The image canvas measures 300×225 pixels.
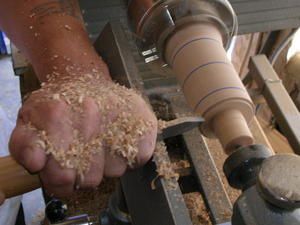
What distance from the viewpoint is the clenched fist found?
18.2 inches

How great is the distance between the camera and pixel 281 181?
42 cm

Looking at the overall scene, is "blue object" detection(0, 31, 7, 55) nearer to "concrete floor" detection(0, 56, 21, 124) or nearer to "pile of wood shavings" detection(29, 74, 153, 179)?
"concrete floor" detection(0, 56, 21, 124)

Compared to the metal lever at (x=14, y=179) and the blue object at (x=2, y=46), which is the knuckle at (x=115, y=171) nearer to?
the metal lever at (x=14, y=179)

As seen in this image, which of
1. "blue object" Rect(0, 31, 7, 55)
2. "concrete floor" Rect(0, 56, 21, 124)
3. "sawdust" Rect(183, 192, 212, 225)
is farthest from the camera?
"blue object" Rect(0, 31, 7, 55)

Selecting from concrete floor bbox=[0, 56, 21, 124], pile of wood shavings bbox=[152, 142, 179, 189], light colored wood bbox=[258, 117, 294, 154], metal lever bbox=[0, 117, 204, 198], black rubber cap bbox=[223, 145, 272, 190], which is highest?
concrete floor bbox=[0, 56, 21, 124]

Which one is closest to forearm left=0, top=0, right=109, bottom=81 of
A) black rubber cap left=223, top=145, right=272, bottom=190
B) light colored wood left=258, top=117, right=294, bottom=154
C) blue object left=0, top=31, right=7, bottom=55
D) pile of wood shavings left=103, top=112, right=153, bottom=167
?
pile of wood shavings left=103, top=112, right=153, bottom=167

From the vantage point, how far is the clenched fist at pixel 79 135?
0.46 m

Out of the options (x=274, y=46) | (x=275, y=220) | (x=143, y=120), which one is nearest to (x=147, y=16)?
(x=143, y=120)

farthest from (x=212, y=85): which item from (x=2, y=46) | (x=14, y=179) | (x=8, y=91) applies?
(x=2, y=46)

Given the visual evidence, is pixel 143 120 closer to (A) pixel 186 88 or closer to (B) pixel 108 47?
(A) pixel 186 88

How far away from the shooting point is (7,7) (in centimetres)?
69

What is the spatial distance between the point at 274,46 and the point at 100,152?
0.84 meters

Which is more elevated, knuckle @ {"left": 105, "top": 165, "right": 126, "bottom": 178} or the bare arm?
the bare arm

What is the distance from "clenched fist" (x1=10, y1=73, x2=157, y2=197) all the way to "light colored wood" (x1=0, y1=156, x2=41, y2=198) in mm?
27
